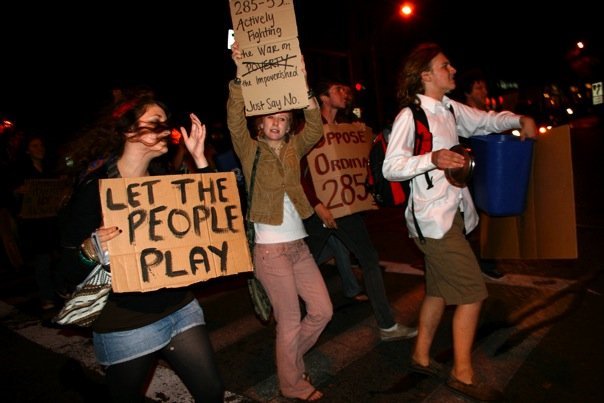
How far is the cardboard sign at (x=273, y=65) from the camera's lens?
2.84 m

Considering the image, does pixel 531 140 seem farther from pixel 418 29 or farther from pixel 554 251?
pixel 418 29

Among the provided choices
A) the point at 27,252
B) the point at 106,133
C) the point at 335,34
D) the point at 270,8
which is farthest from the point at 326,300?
the point at 335,34

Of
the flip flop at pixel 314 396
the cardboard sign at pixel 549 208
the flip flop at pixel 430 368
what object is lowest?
the flip flop at pixel 314 396

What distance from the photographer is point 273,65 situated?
287 centimetres

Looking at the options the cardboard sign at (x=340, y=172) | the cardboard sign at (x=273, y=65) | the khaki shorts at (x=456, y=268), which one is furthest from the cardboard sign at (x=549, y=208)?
the cardboard sign at (x=273, y=65)

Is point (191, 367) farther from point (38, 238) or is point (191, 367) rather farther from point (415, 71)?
point (38, 238)

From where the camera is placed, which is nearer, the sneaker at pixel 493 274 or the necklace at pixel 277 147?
the necklace at pixel 277 147

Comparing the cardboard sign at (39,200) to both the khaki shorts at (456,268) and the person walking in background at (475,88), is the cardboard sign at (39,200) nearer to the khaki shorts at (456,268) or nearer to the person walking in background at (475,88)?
the khaki shorts at (456,268)

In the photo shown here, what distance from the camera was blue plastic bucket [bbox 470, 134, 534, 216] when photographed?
2703 millimetres

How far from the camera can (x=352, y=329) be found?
Result: 4.15m

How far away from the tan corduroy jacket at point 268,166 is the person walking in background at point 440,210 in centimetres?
60

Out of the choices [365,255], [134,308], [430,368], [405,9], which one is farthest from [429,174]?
[405,9]

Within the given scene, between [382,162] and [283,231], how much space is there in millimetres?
805

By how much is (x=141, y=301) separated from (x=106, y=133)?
0.86 metres
